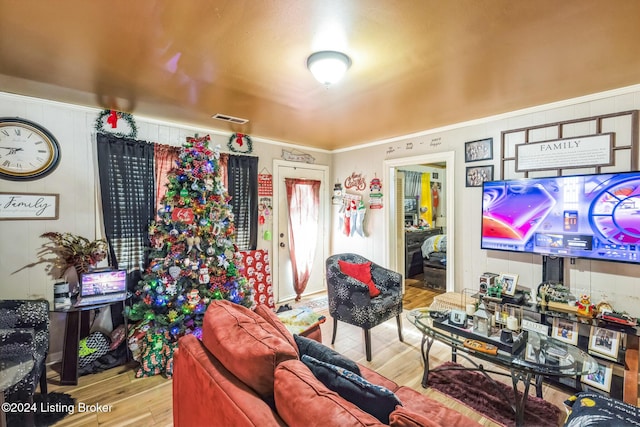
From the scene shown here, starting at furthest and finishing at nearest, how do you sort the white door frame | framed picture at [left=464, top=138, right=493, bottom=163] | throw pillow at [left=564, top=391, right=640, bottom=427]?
the white door frame, framed picture at [left=464, top=138, right=493, bottom=163], throw pillow at [left=564, top=391, right=640, bottom=427]

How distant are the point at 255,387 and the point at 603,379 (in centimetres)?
272

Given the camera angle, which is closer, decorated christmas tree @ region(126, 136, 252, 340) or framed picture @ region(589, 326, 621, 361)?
framed picture @ region(589, 326, 621, 361)

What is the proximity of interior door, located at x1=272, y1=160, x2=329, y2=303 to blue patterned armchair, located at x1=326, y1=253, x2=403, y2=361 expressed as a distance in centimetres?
127

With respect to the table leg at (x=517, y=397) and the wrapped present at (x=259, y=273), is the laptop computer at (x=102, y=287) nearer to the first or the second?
the wrapped present at (x=259, y=273)

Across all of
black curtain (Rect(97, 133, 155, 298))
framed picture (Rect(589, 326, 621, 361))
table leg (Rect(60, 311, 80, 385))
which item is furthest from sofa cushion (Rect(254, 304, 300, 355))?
framed picture (Rect(589, 326, 621, 361))

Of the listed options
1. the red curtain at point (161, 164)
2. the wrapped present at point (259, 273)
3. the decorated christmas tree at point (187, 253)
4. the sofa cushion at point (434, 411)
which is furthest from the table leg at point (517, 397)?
the red curtain at point (161, 164)

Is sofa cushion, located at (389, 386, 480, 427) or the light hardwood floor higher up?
sofa cushion, located at (389, 386, 480, 427)

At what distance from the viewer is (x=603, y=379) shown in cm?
225

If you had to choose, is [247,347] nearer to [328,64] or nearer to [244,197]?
[328,64]

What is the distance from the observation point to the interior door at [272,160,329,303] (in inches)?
171

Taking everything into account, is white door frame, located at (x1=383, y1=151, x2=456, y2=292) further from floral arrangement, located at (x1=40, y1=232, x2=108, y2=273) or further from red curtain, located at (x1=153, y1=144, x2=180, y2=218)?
floral arrangement, located at (x1=40, y1=232, x2=108, y2=273)

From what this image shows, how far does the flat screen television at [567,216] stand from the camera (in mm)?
2314

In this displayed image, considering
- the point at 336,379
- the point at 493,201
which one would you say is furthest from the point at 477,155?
the point at 336,379

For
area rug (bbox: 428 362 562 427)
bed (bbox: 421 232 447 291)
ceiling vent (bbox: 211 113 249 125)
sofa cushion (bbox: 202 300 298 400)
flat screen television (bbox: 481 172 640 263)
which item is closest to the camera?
sofa cushion (bbox: 202 300 298 400)
